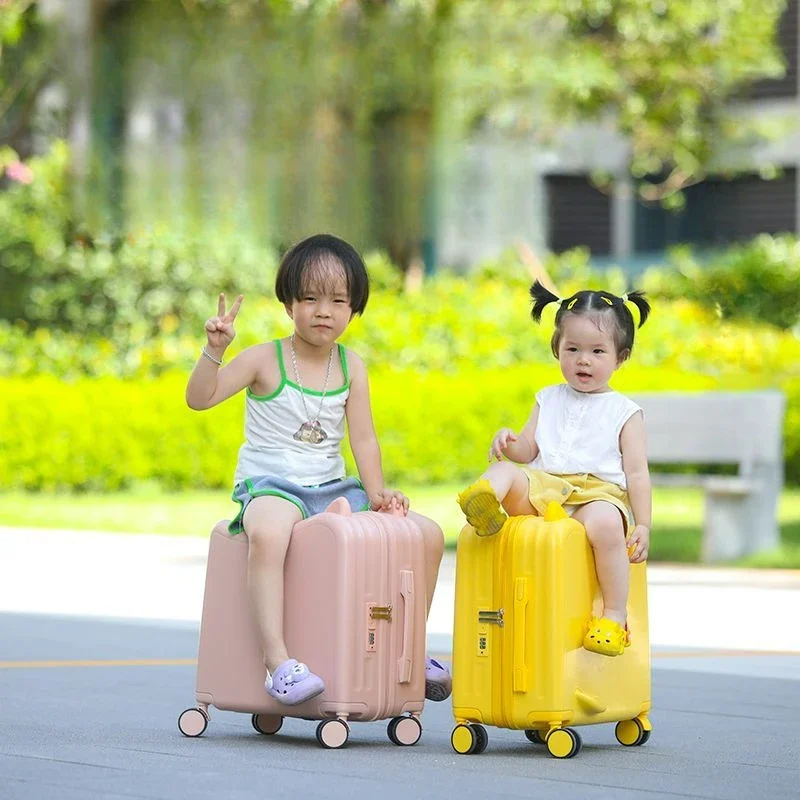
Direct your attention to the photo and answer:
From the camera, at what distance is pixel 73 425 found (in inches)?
590

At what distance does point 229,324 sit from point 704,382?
11.9 meters

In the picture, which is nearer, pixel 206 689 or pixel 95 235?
pixel 206 689

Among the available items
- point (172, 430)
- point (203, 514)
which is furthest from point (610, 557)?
point (172, 430)

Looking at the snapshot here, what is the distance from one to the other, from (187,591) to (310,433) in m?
4.38

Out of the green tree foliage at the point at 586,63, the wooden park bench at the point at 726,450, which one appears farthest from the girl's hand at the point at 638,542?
the green tree foliage at the point at 586,63

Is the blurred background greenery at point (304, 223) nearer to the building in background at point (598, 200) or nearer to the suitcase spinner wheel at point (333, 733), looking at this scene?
the building in background at point (598, 200)

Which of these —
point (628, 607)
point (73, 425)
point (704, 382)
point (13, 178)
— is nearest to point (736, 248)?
point (704, 382)

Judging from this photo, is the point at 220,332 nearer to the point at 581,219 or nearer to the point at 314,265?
the point at 314,265

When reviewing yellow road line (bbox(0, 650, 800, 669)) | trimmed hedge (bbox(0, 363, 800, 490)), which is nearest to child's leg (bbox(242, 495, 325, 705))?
yellow road line (bbox(0, 650, 800, 669))

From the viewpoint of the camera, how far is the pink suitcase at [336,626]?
16.6ft

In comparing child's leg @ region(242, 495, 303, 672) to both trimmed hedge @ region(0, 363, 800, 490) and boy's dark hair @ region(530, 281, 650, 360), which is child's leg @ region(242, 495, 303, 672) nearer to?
boy's dark hair @ region(530, 281, 650, 360)

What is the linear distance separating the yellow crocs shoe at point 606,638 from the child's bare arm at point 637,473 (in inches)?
9.0

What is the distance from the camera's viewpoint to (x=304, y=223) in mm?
16891

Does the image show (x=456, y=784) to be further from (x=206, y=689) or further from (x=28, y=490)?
(x=28, y=490)
